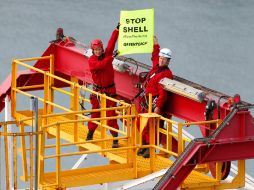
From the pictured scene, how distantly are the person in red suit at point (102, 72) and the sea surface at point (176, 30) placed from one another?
62.4 ft

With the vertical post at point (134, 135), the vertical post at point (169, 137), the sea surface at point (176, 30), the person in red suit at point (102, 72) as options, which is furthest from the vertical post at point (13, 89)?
the sea surface at point (176, 30)

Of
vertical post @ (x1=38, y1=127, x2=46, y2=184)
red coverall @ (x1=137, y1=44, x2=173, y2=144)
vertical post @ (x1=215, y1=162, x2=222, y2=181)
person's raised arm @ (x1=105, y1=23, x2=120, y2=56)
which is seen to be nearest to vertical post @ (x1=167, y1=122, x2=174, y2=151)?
red coverall @ (x1=137, y1=44, x2=173, y2=144)

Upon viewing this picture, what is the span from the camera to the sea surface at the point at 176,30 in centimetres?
5444

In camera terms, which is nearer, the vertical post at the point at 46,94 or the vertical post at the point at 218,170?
the vertical post at the point at 218,170

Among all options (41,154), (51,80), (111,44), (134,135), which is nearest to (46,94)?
(51,80)

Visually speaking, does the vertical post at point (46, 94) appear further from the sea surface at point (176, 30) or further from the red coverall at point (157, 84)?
the sea surface at point (176, 30)

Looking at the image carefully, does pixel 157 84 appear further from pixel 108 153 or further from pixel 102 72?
pixel 108 153

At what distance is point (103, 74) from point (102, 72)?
52 millimetres

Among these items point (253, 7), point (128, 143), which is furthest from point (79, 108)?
point (253, 7)

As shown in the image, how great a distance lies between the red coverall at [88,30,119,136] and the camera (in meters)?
32.8

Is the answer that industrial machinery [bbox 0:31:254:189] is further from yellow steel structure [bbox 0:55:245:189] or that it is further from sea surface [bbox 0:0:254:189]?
sea surface [bbox 0:0:254:189]

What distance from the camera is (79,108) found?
116 feet

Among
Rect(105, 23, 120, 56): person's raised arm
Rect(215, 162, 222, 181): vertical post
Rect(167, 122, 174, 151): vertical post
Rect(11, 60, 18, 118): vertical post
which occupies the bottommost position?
Rect(215, 162, 222, 181): vertical post

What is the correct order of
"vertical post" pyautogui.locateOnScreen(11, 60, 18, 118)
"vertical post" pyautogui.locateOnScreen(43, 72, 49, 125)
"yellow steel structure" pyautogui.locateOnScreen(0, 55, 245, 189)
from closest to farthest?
1. "yellow steel structure" pyautogui.locateOnScreen(0, 55, 245, 189)
2. "vertical post" pyautogui.locateOnScreen(43, 72, 49, 125)
3. "vertical post" pyautogui.locateOnScreen(11, 60, 18, 118)
